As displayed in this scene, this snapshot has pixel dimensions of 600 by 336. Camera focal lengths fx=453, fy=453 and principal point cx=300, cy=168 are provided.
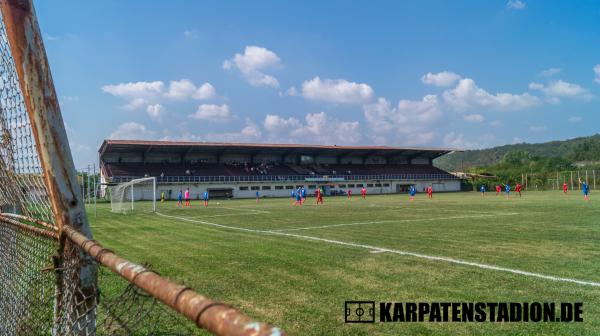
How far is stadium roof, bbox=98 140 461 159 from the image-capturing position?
6316 cm

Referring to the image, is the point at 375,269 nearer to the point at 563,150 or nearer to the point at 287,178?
the point at 287,178

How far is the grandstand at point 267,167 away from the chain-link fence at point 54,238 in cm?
5639

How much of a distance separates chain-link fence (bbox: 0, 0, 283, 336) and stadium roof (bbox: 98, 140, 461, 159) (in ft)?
197

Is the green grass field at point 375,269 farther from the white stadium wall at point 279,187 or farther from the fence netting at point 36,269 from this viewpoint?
the white stadium wall at point 279,187

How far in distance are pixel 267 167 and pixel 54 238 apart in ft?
238

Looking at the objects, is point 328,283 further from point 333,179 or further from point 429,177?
point 429,177

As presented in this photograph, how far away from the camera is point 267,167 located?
75188 mm

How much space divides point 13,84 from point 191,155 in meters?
69.3

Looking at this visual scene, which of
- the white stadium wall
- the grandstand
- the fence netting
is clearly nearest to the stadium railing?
the grandstand

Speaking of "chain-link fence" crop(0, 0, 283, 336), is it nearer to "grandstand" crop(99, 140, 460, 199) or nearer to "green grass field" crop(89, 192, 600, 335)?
"green grass field" crop(89, 192, 600, 335)

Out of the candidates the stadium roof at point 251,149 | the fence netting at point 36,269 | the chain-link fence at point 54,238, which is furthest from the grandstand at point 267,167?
the chain-link fence at point 54,238

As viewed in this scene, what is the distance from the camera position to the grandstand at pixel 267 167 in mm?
63906

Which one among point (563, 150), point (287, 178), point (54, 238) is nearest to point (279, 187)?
point (287, 178)

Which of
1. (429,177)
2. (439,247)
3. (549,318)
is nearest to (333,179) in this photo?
(429,177)
